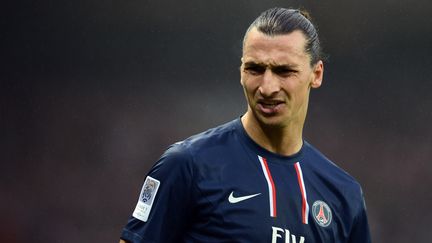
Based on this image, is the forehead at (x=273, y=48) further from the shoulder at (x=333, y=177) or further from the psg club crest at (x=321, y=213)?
the psg club crest at (x=321, y=213)

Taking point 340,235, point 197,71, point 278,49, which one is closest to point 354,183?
point 340,235

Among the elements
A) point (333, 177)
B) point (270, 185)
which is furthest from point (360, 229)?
point (270, 185)

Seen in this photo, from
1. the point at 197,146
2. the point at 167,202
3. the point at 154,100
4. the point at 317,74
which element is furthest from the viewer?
the point at 154,100

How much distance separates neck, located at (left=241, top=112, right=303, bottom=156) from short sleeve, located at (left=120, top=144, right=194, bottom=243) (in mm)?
277

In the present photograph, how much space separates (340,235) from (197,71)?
390 centimetres

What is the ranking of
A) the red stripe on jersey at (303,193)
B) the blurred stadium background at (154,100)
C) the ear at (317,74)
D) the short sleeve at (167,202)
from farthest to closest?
the blurred stadium background at (154,100)
the ear at (317,74)
the red stripe on jersey at (303,193)
the short sleeve at (167,202)

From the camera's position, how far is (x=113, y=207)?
6.25 m

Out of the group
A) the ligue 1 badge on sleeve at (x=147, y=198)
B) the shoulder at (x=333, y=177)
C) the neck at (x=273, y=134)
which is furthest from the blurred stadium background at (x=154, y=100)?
the ligue 1 badge on sleeve at (x=147, y=198)

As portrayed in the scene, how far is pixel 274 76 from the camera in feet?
7.97

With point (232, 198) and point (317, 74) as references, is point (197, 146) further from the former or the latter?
point (317, 74)

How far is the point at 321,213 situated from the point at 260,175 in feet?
0.81

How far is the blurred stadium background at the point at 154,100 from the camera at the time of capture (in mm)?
6191

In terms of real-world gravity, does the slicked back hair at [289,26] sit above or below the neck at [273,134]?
above

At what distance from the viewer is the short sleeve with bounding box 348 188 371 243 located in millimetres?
2715
